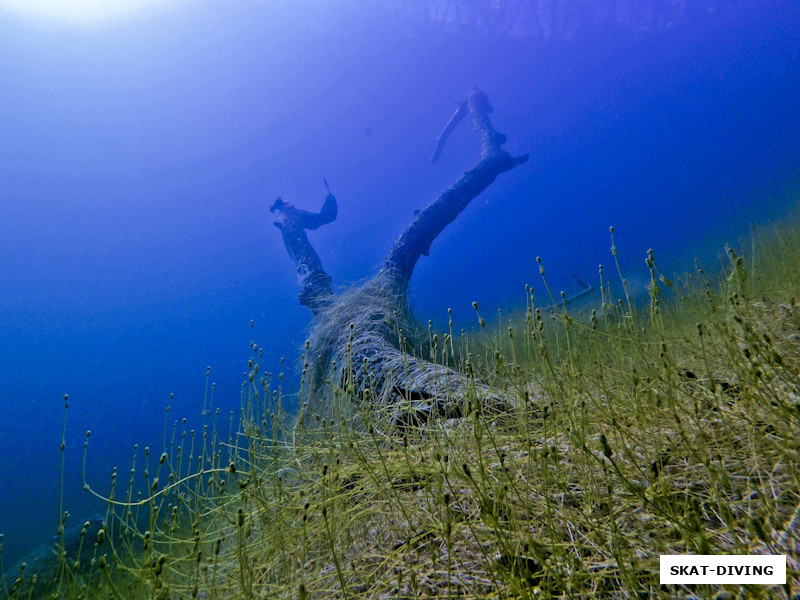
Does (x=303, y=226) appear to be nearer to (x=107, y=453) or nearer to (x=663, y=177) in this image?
(x=107, y=453)

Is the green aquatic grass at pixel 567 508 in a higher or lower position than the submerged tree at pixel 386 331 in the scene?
lower

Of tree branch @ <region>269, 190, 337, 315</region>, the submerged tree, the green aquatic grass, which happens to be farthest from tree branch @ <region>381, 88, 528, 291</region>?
the green aquatic grass

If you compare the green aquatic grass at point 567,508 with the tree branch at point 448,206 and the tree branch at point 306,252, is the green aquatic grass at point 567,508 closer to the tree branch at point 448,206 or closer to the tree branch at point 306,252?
the tree branch at point 448,206

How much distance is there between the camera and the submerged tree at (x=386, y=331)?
2.52m

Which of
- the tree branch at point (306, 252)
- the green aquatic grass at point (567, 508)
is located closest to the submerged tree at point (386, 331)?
the tree branch at point (306, 252)

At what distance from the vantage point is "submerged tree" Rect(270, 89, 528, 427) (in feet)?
8.28

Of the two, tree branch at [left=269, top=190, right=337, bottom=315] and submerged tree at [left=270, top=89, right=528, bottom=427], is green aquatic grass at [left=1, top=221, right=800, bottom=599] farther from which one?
tree branch at [left=269, top=190, right=337, bottom=315]

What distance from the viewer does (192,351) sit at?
66.8 meters

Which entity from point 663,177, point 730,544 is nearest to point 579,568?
point 730,544

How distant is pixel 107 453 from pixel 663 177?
297ft

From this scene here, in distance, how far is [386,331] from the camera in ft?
17.6

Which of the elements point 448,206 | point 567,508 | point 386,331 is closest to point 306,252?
point 448,206

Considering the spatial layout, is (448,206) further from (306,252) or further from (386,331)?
(386,331)

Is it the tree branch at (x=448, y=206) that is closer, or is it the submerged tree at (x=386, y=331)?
the submerged tree at (x=386, y=331)
